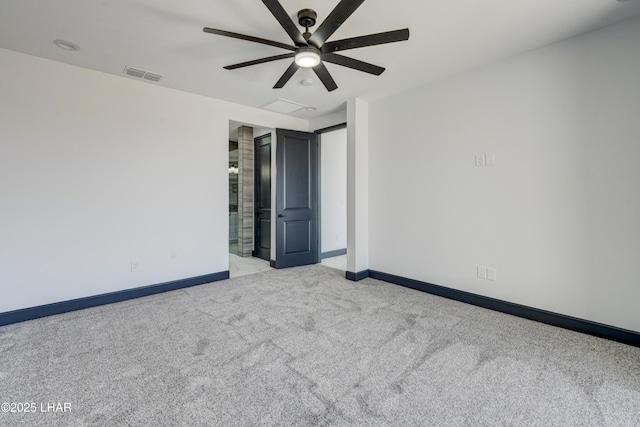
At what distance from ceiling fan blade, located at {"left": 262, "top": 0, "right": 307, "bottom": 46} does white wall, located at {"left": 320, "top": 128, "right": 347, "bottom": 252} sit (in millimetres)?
3413

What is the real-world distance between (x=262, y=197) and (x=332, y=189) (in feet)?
4.78

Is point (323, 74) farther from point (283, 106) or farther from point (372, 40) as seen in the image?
point (283, 106)

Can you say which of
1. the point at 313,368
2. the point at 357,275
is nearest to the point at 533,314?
the point at 357,275

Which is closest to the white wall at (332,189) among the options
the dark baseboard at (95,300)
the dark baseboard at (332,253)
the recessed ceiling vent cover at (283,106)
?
the dark baseboard at (332,253)

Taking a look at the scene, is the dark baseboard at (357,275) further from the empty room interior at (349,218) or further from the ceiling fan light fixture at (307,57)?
the ceiling fan light fixture at (307,57)

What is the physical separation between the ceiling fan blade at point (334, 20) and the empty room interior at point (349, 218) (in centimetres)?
2

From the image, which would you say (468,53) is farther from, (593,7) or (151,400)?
(151,400)

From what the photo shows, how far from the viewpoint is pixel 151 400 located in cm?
171

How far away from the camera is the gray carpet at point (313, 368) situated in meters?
1.61

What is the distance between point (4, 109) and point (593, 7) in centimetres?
535

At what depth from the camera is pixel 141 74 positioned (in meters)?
3.37

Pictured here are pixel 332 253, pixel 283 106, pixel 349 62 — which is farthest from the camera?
pixel 332 253

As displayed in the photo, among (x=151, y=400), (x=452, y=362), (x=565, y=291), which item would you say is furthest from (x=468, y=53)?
(x=151, y=400)

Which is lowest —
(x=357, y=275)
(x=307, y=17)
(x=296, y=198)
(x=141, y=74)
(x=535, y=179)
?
(x=357, y=275)
